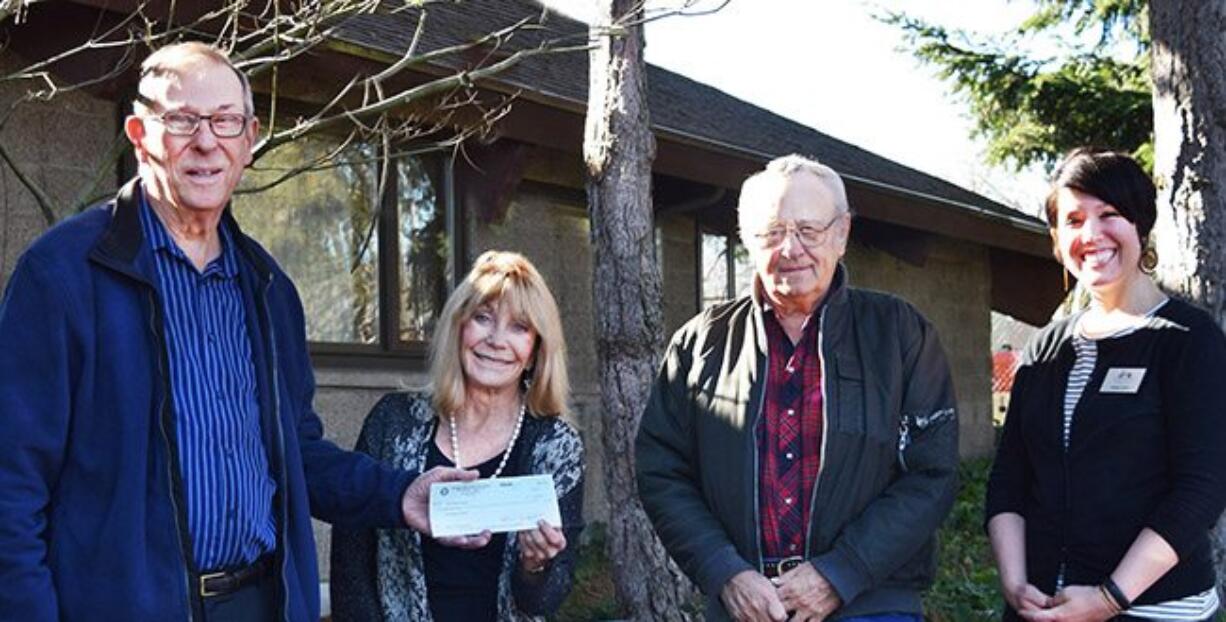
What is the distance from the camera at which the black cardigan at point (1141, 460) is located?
12.4 ft

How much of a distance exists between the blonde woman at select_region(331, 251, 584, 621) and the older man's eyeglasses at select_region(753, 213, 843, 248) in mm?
730

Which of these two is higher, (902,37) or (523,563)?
(902,37)

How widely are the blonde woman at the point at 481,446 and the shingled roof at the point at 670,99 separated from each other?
2.90 metres

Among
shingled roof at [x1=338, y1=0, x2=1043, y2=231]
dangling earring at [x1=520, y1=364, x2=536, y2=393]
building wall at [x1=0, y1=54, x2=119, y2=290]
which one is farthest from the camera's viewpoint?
shingled roof at [x1=338, y1=0, x2=1043, y2=231]

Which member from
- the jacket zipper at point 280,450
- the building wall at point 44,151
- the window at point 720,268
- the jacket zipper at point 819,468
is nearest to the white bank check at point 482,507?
the jacket zipper at point 280,450

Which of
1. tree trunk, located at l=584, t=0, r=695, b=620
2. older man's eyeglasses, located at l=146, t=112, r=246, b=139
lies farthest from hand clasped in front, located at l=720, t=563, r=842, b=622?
tree trunk, located at l=584, t=0, r=695, b=620

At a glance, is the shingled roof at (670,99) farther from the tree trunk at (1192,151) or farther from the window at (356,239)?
the tree trunk at (1192,151)

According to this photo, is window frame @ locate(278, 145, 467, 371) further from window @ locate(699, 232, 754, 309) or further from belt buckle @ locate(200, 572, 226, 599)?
belt buckle @ locate(200, 572, 226, 599)

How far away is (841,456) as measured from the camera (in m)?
3.83

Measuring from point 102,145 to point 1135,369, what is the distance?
600 centimetres

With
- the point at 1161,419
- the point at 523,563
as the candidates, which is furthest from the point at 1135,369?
the point at 523,563

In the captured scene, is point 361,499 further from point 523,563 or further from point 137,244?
point 137,244

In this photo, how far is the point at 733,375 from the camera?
4.01 meters

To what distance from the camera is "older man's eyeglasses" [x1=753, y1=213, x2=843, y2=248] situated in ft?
12.7
